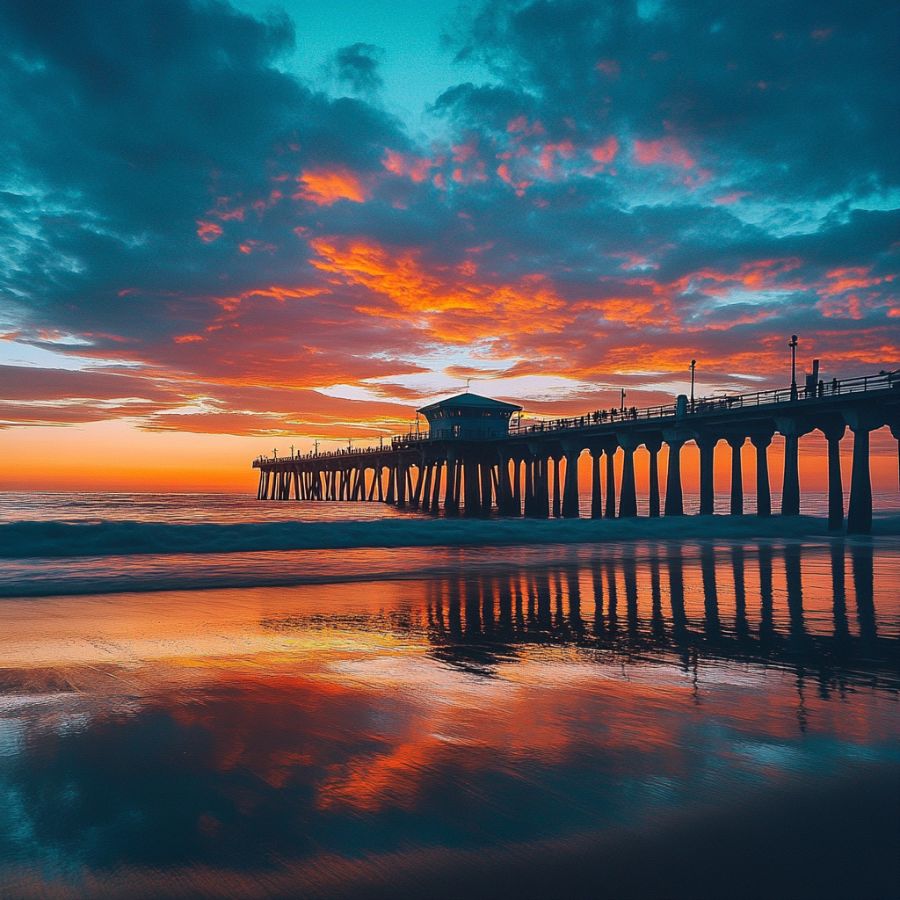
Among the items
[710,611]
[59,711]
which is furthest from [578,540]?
[59,711]

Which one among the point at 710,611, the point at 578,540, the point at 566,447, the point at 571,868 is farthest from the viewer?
the point at 566,447

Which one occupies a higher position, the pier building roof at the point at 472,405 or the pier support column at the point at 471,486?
the pier building roof at the point at 472,405

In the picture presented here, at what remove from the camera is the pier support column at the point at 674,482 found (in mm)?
47341

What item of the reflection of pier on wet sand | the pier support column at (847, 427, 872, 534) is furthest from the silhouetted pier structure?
the reflection of pier on wet sand

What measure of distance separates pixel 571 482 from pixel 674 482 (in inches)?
539

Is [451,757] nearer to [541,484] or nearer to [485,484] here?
[541,484]

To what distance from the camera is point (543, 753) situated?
5434 millimetres

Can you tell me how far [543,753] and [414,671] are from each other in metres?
3.05

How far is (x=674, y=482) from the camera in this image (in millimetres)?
47844

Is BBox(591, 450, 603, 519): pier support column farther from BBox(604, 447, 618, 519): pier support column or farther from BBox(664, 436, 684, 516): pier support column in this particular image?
BBox(664, 436, 684, 516): pier support column

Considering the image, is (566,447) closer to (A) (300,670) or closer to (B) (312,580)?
(B) (312,580)

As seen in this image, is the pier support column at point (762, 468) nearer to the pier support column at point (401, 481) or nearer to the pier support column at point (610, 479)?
the pier support column at point (610, 479)

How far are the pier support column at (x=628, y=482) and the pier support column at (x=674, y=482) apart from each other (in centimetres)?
407

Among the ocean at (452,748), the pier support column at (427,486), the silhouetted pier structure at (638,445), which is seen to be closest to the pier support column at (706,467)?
the silhouetted pier structure at (638,445)
